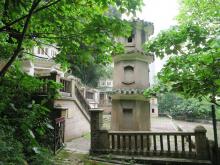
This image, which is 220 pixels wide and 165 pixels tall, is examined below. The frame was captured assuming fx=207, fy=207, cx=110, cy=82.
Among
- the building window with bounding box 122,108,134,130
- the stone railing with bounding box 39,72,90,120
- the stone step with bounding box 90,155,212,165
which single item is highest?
the stone railing with bounding box 39,72,90,120

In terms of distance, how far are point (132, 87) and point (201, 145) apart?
156 inches

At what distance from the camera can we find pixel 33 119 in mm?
5035

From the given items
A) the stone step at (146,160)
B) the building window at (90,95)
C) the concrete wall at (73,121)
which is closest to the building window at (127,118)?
the stone step at (146,160)

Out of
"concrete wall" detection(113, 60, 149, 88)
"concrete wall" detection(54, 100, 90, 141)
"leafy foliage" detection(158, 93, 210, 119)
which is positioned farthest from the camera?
"leafy foliage" detection(158, 93, 210, 119)

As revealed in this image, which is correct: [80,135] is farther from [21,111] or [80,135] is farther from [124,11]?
[124,11]

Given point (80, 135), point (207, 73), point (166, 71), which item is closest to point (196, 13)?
point (166, 71)

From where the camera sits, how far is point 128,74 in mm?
10367

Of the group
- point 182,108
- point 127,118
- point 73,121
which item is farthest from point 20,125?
point 182,108

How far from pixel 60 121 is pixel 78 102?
15.1ft

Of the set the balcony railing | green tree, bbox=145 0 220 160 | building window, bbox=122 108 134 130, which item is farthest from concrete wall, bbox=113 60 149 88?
green tree, bbox=145 0 220 160

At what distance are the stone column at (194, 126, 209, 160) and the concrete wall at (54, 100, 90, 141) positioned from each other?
21.2ft

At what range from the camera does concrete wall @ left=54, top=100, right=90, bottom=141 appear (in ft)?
37.0

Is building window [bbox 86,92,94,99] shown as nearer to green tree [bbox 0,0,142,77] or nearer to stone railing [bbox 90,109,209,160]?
stone railing [bbox 90,109,209,160]

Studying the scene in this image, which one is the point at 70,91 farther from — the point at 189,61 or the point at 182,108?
the point at 182,108
